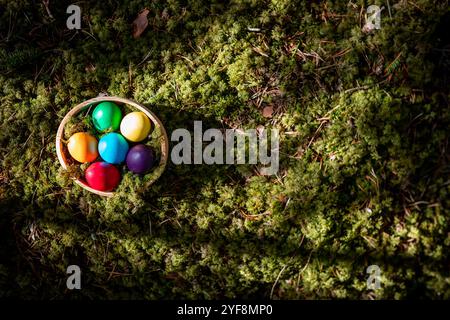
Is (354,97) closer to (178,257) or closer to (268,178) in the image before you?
(268,178)

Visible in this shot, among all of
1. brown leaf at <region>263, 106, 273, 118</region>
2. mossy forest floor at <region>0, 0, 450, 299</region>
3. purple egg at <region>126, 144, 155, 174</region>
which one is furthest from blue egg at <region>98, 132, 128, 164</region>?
brown leaf at <region>263, 106, 273, 118</region>

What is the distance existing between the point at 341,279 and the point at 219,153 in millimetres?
1403

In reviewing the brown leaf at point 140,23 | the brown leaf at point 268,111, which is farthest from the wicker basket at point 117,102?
the brown leaf at point 268,111

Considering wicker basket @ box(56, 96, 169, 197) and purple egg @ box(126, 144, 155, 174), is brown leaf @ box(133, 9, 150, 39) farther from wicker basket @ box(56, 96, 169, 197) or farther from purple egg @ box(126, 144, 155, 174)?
purple egg @ box(126, 144, 155, 174)

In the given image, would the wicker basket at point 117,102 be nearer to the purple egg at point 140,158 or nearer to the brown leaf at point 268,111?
the purple egg at point 140,158

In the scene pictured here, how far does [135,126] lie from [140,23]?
3.14 feet

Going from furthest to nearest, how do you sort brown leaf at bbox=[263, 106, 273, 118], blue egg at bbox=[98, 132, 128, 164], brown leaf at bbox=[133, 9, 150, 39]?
1. brown leaf at bbox=[133, 9, 150, 39]
2. brown leaf at bbox=[263, 106, 273, 118]
3. blue egg at bbox=[98, 132, 128, 164]

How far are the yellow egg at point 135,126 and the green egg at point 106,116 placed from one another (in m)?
0.07

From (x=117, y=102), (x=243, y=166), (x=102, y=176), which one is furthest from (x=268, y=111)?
(x=102, y=176)

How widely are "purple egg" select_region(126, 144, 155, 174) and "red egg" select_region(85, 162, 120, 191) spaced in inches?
5.8

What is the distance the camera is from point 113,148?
10.8 ft

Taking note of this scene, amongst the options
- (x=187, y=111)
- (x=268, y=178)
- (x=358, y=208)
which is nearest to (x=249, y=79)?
(x=187, y=111)

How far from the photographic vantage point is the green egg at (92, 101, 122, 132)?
133 inches

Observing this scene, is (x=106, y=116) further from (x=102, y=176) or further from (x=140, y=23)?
(x=140, y=23)
